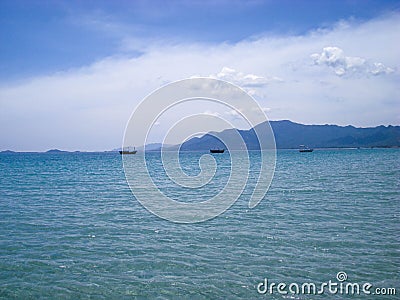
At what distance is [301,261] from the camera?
513 inches

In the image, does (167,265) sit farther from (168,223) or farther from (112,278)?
(168,223)

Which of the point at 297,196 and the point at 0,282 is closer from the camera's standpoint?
the point at 0,282

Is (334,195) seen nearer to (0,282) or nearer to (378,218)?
(378,218)

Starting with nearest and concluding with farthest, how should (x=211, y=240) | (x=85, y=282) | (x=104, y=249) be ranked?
1. (x=85, y=282)
2. (x=104, y=249)
3. (x=211, y=240)

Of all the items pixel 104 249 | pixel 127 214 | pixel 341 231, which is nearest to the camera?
pixel 104 249

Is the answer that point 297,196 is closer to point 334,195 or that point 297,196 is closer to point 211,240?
point 334,195

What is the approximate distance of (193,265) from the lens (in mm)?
12891

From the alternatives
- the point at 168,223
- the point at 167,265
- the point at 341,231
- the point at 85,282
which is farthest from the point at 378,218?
the point at 85,282

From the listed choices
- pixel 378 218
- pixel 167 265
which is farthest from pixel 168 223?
pixel 378 218

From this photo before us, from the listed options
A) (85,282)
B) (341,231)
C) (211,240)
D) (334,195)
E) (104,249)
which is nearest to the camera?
(85,282)

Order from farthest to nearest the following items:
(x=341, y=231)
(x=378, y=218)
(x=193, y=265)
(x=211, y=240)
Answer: (x=378, y=218) < (x=341, y=231) < (x=211, y=240) < (x=193, y=265)

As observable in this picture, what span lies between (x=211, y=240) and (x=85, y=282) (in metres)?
6.23

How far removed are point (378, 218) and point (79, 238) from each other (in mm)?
15790

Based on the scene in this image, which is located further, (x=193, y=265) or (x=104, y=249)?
(x=104, y=249)
